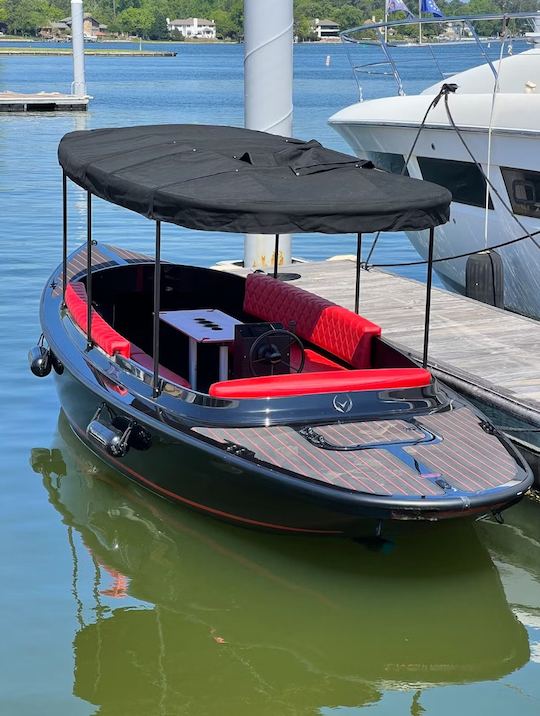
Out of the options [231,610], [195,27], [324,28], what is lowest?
[231,610]

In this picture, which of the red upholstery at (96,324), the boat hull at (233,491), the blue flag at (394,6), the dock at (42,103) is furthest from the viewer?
the dock at (42,103)

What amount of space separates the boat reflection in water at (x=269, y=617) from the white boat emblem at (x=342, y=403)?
80 cm

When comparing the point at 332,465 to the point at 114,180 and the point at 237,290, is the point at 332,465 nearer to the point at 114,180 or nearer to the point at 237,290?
the point at 114,180

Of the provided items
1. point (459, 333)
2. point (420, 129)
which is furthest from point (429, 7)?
point (459, 333)

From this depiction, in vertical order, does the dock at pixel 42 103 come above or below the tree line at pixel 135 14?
below

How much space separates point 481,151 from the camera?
39.5 feet

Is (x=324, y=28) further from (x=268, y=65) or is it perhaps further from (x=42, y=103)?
(x=268, y=65)

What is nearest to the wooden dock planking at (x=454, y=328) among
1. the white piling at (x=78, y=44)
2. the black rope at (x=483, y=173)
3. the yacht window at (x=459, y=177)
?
the black rope at (x=483, y=173)

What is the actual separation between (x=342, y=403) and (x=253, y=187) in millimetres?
1391

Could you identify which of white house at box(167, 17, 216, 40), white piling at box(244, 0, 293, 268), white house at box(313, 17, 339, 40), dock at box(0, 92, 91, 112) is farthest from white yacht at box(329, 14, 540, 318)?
white house at box(167, 17, 216, 40)

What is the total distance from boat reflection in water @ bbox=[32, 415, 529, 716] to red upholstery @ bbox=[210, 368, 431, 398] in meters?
0.90

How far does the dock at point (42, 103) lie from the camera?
3947 centimetres

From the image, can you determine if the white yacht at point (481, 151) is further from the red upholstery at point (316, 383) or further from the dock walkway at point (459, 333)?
the red upholstery at point (316, 383)

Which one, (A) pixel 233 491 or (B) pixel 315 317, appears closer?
(A) pixel 233 491
